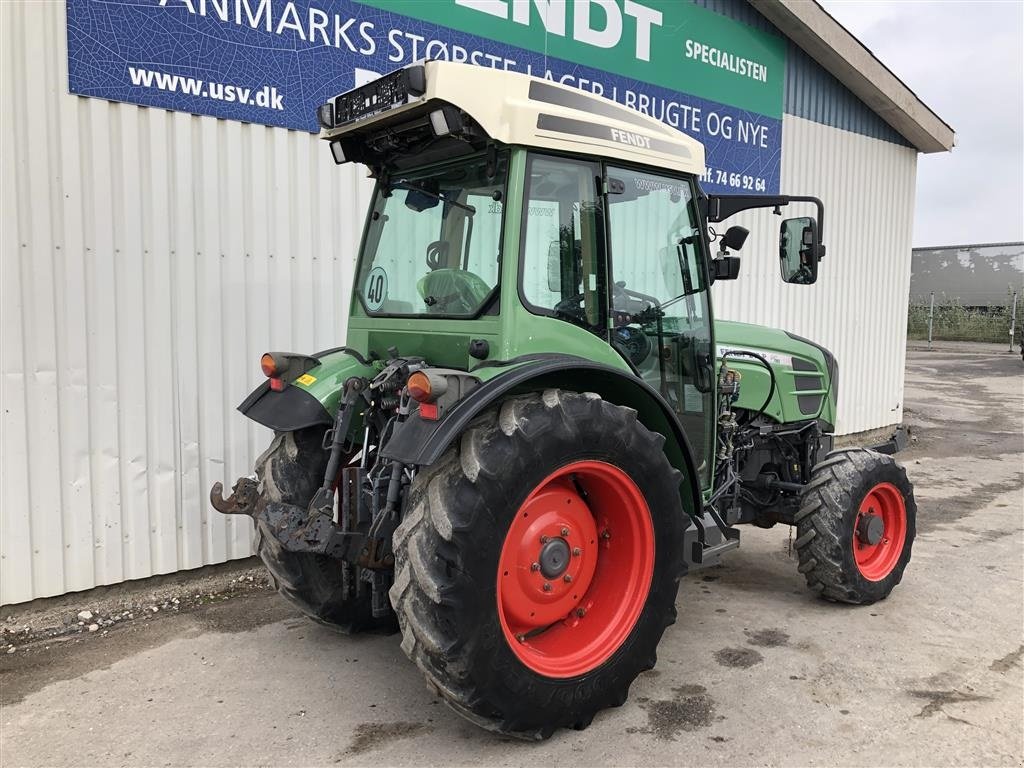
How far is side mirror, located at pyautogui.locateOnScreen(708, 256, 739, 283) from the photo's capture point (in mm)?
4090

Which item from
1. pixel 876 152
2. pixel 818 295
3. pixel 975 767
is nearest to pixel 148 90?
pixel 975 767

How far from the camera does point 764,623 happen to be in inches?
175

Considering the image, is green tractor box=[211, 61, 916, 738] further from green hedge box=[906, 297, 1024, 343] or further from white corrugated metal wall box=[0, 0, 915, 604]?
green hedge box=[906, 297, 1024, 343]

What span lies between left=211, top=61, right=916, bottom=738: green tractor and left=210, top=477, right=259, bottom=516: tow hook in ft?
0.03

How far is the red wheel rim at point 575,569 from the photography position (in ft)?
10.5

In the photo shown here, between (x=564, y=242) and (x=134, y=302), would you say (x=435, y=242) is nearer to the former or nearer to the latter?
(x=564, y=242)

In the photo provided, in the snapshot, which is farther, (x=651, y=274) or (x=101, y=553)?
(x=101, y=553)

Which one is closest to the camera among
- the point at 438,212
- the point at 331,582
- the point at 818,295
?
the point at 438,212

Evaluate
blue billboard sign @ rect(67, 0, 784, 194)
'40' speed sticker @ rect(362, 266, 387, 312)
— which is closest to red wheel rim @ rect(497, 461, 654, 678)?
'40' speed sticker @ rect(362, 266, 387, 312)

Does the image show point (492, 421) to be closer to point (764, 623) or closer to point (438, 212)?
point (438, 212)

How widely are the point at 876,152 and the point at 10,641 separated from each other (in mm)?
10225

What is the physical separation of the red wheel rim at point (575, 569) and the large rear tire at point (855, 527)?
156 centimetres

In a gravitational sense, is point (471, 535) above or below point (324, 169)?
below

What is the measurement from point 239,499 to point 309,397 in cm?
62
